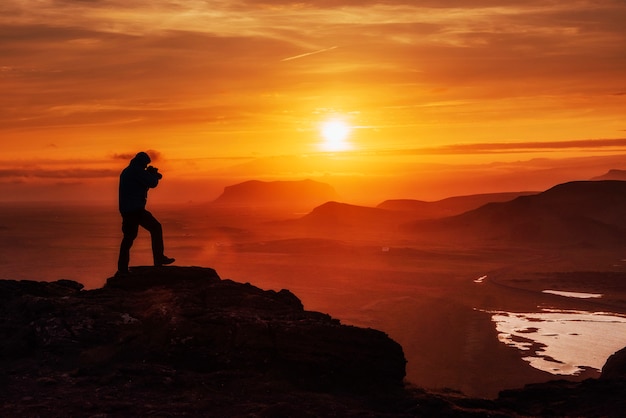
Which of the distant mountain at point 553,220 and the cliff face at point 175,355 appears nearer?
the cliff face at point 175,355

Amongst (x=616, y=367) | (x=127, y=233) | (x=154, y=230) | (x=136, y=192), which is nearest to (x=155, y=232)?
(x=154, y=230)

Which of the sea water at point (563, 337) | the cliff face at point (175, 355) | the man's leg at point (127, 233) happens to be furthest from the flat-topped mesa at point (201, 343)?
the sea water at point (563, 337)

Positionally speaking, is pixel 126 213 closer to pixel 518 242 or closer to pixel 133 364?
pixel 133 364

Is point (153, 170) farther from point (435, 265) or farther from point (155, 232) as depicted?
point (435, 265)

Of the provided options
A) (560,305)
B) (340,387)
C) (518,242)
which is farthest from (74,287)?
(518,242)

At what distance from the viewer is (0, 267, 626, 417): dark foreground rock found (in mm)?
9641

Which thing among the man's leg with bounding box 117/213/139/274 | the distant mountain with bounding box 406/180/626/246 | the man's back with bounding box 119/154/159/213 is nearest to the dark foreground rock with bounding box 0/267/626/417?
the man's leg with bounding box 117/213/139/274

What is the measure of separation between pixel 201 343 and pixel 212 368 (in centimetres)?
52

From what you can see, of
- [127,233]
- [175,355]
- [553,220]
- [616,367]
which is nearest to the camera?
[175,355]

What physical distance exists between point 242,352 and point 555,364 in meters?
15.8

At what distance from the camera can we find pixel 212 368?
11000 mm

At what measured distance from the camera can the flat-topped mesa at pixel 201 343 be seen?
433 inches

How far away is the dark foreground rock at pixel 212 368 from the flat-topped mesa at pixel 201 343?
0.06ft

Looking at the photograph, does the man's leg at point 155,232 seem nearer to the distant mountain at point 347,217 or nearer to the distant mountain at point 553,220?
the distant mountain at point 553,220
